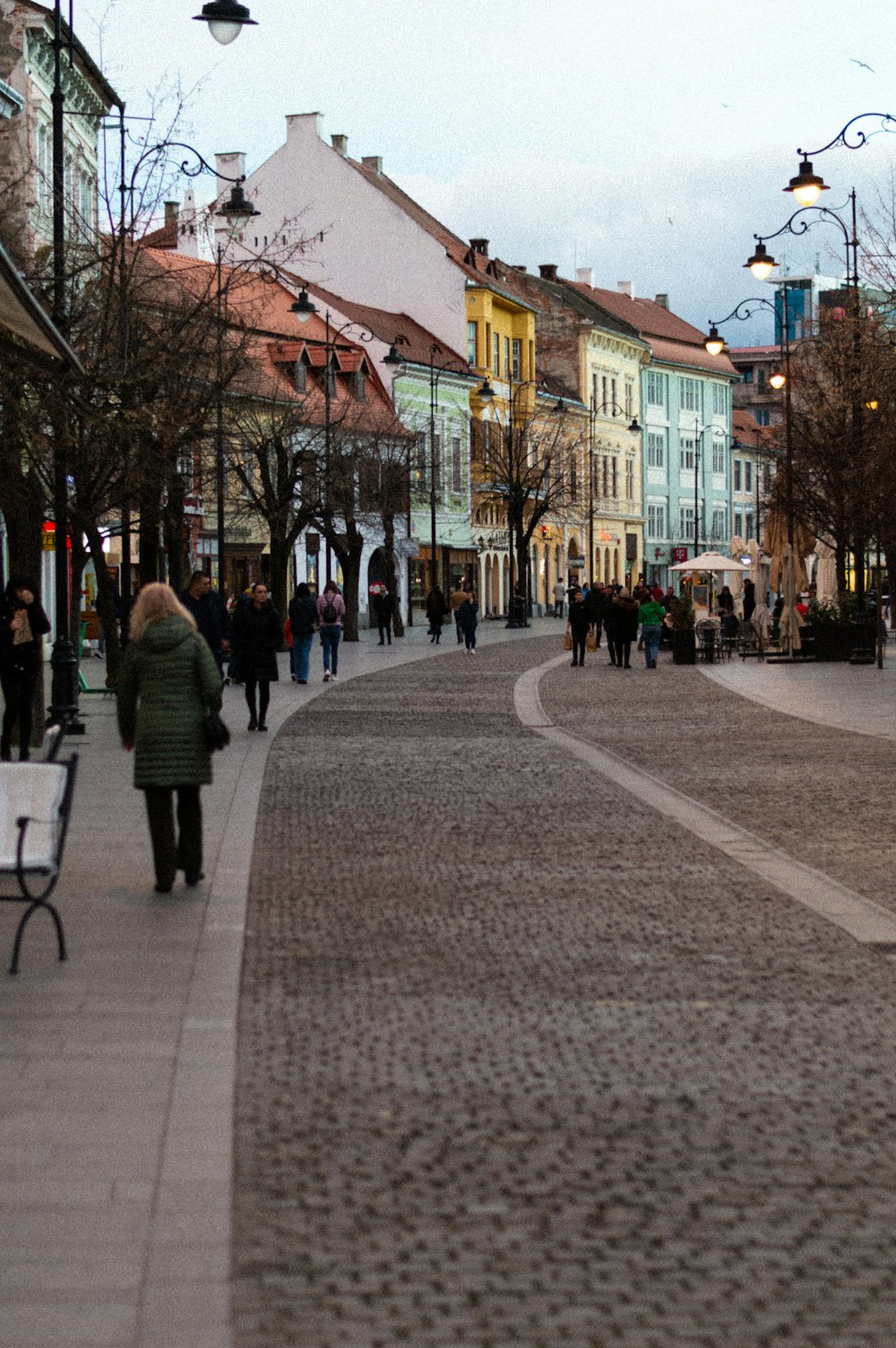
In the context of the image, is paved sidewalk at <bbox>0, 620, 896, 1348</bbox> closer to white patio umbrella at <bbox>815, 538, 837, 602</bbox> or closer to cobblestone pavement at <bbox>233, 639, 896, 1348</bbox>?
cobblestone pavement at <bbox>233, 639, 896, 1348</bbox>

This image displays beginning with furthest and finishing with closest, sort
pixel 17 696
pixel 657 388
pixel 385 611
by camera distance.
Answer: pixel 657 388
pixel 385 611
pixel 17 696

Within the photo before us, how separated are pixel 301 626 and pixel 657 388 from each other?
92.9m

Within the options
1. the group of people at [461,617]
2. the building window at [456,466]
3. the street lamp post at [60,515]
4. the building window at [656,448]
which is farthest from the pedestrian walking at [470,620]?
the building window at [656,448]

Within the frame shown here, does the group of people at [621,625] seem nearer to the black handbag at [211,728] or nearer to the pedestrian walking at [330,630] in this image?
the pedestrian walking at [330,630]

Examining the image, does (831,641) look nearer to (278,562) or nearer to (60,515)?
(278,562)

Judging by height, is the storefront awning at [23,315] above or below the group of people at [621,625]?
above

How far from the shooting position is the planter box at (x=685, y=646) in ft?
151

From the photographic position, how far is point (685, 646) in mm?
46250

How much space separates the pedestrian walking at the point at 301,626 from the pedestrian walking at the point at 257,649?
23.5 ft

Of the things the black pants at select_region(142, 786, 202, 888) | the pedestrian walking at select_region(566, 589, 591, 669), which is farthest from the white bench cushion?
the pedestrian walking at select_region(566, 589, 591, 669)

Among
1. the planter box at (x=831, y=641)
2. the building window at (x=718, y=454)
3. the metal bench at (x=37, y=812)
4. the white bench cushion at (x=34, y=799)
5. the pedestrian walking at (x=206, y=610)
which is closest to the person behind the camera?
the metal bench at (x=37, y=812)

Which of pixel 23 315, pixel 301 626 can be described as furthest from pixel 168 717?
pixel 301 626

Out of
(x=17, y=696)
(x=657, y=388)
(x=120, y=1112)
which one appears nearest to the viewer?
(x=120, y=1112)

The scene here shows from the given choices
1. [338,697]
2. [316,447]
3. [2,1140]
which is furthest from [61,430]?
[316,447]
